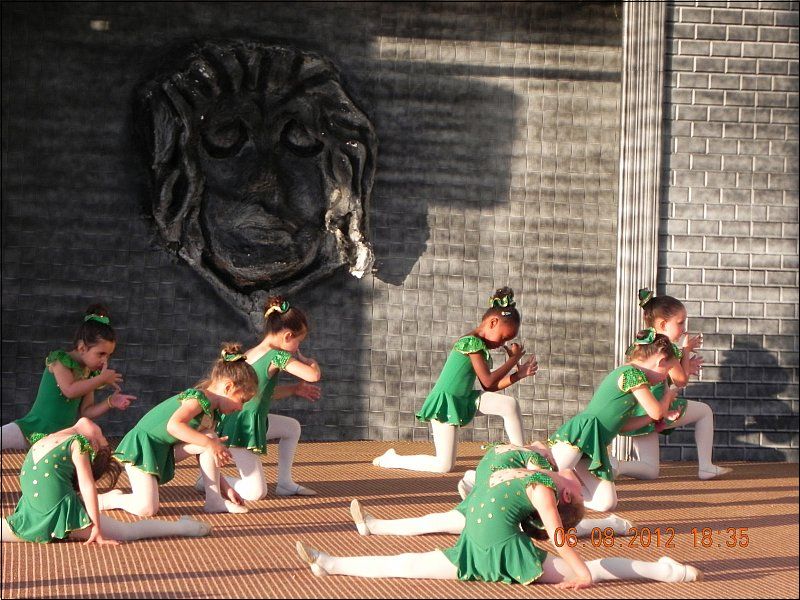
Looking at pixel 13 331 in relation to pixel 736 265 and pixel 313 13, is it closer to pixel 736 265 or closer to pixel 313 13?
pixel 313 13

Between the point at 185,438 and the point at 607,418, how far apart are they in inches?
73.0

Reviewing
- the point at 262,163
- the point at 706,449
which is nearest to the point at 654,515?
the point at 706,449

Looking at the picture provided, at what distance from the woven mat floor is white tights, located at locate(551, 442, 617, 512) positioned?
0.15 m

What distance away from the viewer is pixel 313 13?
25.9ft

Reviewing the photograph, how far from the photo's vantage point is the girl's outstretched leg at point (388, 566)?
3.81m

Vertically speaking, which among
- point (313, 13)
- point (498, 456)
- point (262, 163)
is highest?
point (313, 13)

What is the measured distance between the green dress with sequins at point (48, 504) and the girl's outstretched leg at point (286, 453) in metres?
1.41

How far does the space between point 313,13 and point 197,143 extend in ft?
3.90

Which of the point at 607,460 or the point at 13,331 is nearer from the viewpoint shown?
the point at 607,460

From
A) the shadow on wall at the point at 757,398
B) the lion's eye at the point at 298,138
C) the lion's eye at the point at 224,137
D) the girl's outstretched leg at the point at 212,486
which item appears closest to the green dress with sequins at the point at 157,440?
the girl's outstretched leg at the point at 212,486

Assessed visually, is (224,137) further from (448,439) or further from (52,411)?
(448,439)

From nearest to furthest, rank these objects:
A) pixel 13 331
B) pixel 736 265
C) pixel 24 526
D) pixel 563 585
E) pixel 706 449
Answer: pixel 563 585 < pixel 24 526 < pixel 706 449 < pixel 736 265 < pixel 13 331

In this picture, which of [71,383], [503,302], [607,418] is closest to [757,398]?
[503,302]

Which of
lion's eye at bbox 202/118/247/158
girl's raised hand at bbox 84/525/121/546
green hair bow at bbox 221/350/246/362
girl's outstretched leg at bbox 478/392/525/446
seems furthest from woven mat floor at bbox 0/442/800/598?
lion's eye at bbox 202/118/247/158
